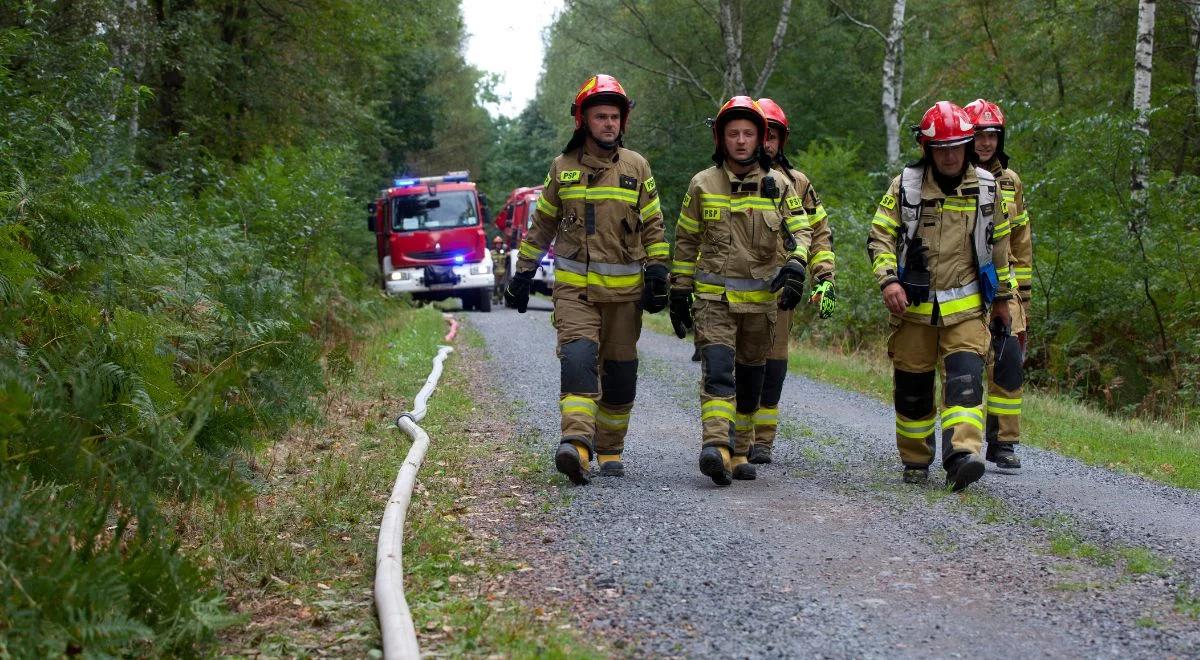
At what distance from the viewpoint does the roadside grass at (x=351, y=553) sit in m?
4.11

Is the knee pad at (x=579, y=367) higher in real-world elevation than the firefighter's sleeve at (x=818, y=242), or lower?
lower

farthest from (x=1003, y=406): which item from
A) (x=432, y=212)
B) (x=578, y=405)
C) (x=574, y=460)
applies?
(x=432, y=212)

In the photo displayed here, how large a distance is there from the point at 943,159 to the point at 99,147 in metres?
6.29

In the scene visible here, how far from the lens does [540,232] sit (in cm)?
717

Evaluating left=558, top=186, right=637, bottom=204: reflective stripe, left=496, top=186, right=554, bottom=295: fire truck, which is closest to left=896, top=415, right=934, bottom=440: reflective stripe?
left=558, top=186, right=637, bottom=204: reflective stripe

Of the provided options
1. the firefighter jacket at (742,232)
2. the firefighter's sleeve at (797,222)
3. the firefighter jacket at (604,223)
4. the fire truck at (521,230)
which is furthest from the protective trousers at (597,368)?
the fire truck at (521,230)

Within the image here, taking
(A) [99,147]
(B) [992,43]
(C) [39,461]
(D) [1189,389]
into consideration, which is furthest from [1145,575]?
(B) [992,43]

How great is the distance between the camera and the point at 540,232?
23.5ft

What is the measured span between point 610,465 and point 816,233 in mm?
1849

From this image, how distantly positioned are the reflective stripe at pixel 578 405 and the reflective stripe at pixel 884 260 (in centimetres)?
175

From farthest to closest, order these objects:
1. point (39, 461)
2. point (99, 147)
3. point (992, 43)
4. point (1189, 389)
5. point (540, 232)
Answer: point (992, 43) → point (1189, 389) → point (99, 147) → point (540, 232) → point (39, 461)

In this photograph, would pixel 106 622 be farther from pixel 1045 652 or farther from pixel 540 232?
pixel 540 232

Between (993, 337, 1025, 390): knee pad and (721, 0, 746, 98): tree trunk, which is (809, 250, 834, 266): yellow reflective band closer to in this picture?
(993, 337, 1025, 390): knee pad

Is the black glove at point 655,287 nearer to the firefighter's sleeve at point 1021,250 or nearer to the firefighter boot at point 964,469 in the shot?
the firefighter boot at point 964,469
